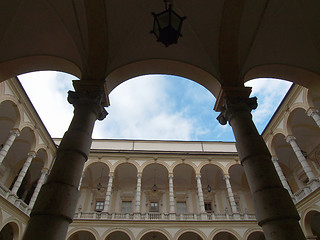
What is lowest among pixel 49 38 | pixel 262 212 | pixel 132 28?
pixel 262 212

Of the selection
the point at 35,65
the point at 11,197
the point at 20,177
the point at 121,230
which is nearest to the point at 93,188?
the point at 121,230

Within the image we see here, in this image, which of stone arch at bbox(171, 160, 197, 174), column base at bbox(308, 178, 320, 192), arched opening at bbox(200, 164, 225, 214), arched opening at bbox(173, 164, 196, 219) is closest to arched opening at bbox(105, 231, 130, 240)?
arched opening at bbox(173, 164, 196, 219)

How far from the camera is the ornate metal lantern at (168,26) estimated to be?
3.28 meters

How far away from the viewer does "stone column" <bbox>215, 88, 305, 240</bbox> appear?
271cm

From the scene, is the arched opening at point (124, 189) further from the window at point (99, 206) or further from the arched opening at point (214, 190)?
the arched opening at point (214, 190)

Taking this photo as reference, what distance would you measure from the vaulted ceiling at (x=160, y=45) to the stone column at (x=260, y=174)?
0.58 metres

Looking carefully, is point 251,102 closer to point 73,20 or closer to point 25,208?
point 73,20

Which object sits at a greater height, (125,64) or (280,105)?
(280,105)

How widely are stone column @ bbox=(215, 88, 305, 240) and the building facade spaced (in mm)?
9706

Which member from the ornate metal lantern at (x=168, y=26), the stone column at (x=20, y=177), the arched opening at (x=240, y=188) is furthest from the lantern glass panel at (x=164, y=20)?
the arched opening at (x=240, y=188)

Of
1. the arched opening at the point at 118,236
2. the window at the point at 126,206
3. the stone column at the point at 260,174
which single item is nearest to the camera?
the stone column at the point at 260,174

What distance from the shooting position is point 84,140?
348 cm

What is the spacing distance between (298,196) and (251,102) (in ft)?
39.5

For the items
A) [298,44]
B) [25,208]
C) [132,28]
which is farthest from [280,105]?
[25,208]
